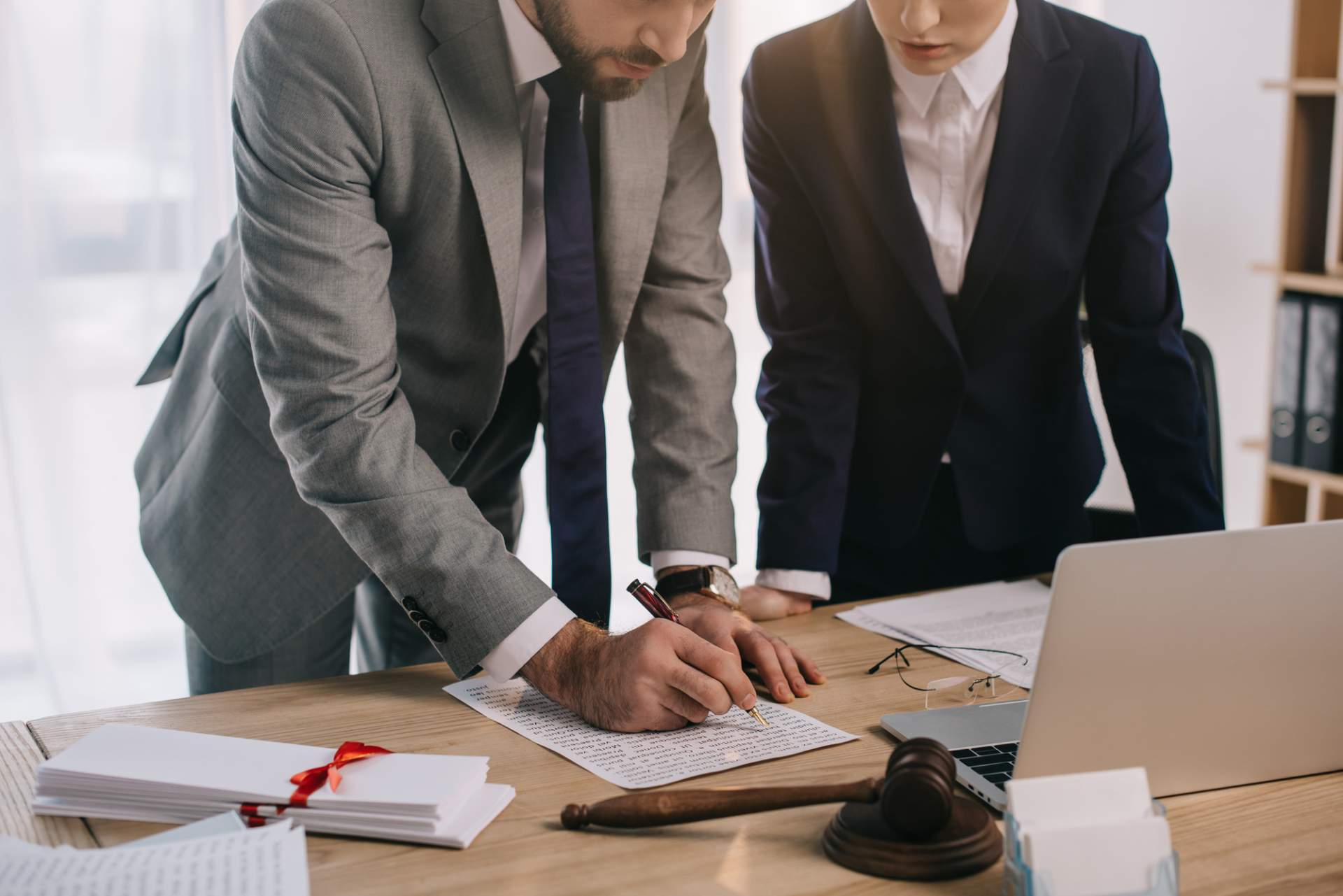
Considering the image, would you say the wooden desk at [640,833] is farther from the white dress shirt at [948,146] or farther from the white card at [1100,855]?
the white dress shirt at [948,146]

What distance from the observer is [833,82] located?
1.72 metres

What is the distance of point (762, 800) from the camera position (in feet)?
3.36

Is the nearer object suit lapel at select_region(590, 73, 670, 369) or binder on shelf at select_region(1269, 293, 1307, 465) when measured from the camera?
suit lapel at select_region(590, 73, 670, 369)

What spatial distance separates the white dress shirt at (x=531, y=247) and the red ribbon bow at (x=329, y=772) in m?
0.22

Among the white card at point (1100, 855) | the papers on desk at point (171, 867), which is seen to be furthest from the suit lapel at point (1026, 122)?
the papers on desk at point (171, 867)

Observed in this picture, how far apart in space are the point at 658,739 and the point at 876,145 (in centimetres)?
89

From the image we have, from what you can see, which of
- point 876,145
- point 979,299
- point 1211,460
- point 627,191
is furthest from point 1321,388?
point 627,191

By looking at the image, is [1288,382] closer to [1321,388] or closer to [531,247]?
[1321,388]

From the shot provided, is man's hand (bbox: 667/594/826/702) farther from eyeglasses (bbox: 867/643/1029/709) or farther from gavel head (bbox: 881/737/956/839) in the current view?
gavel head (bbox: 881/737/956/839)

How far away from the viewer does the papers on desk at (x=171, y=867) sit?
88 centimetres

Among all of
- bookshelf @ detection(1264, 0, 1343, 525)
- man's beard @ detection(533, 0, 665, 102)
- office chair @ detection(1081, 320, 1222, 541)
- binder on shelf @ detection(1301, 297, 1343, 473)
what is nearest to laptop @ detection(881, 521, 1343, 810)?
man's beard @ detection(533, 0, 665, 102)

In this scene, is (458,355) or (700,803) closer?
(700,803)

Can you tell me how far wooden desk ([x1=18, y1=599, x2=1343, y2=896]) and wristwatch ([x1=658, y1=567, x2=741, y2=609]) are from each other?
0.29 metres

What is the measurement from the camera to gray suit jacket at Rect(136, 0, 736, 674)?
1315 millimetres
